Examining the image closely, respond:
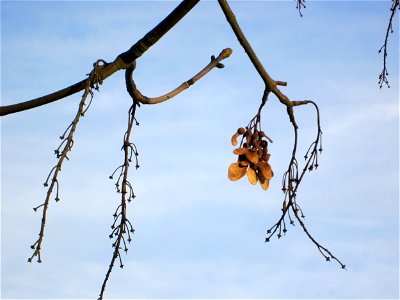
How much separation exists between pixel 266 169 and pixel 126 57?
652mm

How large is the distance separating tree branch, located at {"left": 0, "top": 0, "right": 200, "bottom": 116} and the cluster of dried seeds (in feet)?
1.56

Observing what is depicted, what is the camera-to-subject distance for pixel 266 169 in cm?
229

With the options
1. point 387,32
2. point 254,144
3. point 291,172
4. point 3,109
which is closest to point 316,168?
point 291,172

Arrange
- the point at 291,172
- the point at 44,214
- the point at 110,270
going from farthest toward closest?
the point at 291,172 < the point at 110,270 < the point at 44,214

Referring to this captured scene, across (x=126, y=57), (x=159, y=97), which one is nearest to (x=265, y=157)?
(x=159, y=97)

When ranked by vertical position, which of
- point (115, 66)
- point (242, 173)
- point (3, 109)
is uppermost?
point (115, 66)

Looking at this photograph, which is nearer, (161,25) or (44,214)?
(44,214)

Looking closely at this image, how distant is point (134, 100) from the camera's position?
2518mm

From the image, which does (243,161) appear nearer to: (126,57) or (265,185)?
(265,185)

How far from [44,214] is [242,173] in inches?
29.9

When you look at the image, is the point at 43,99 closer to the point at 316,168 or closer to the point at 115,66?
the point at 115,66

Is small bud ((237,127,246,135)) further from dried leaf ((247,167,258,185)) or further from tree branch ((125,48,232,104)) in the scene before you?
tree branch ((125,48,232,104))

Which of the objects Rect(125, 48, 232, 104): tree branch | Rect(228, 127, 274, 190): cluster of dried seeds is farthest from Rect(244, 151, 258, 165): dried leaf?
Rect(125, 48, 232, 104): tree branch

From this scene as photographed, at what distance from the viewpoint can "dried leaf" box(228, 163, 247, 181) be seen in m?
2.24
